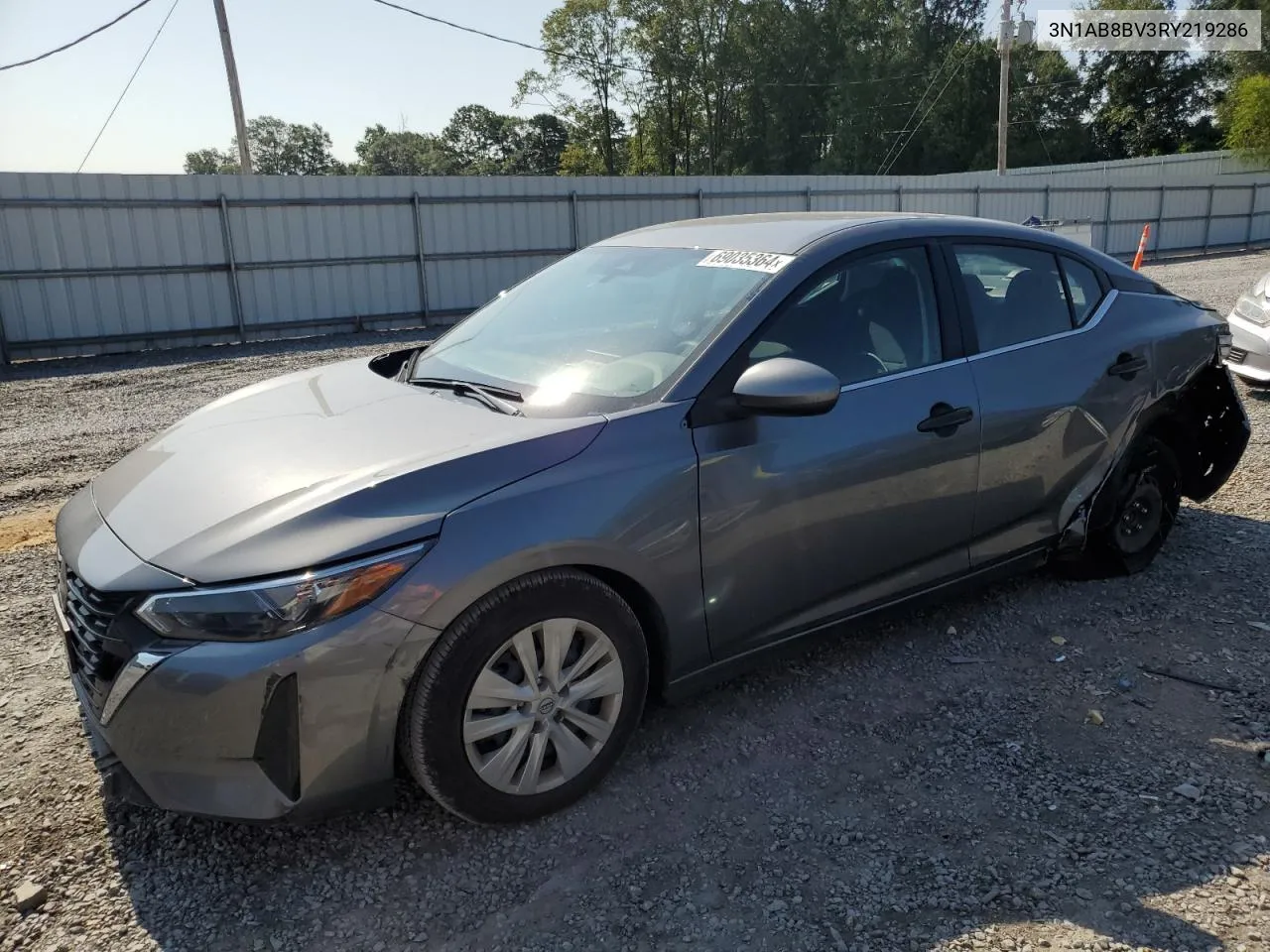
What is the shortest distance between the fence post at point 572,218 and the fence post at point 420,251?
2.69 metres

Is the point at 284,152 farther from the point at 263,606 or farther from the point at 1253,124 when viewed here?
the point at 263,606

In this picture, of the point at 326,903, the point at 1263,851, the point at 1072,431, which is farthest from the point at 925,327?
the point at 326,903

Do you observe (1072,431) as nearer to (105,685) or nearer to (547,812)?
(547,812)

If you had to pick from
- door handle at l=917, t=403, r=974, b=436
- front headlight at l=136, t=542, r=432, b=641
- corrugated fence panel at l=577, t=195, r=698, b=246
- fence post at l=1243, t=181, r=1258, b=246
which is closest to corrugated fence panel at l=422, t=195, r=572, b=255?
corrugated fence panel at l=577, t=195, r=698, b=246

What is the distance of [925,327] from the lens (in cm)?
342

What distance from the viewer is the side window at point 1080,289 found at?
3910 millimetres

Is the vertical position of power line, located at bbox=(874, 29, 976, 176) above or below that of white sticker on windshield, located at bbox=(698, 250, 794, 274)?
above

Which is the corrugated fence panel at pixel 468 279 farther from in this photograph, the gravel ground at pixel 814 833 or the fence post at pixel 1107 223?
the fence post at pixel 1107 223

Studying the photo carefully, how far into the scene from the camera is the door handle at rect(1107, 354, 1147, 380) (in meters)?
3.89

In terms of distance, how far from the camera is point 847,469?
306 cm

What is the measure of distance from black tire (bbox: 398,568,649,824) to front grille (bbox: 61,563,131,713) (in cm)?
73

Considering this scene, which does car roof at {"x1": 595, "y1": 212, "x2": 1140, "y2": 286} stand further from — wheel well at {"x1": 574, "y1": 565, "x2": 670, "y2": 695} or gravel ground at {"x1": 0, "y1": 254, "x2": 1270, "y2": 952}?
gravel ground at {"x1": 0, "y1": 254, "x2": 1270, "y2": 952}

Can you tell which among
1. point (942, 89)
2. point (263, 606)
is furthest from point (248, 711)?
point (942, 89)

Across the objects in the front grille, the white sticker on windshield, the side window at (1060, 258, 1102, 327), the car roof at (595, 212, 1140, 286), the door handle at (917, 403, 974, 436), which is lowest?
the front grille
